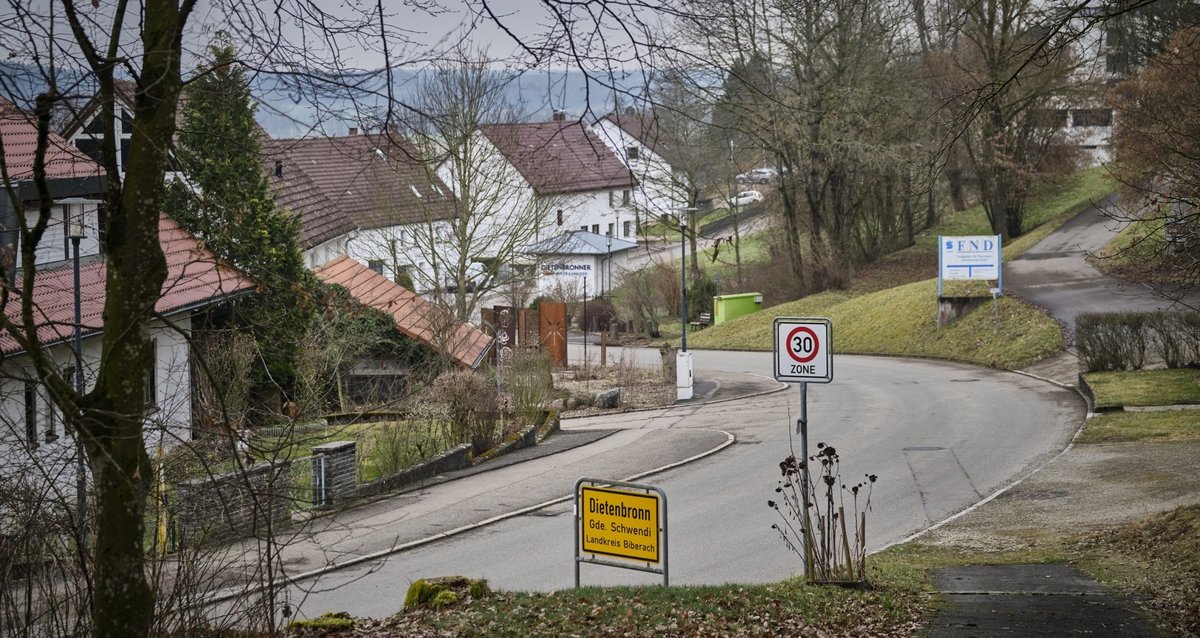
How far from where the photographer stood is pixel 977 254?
122 ft

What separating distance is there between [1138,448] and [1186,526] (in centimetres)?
891

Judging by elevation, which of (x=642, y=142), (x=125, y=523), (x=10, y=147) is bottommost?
(x=125, y=523)

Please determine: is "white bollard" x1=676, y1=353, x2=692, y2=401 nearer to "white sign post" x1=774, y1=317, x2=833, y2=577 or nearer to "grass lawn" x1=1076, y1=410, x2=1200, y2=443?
"grass lawn" x1=1076, y1=410, x2=1200, y2=443

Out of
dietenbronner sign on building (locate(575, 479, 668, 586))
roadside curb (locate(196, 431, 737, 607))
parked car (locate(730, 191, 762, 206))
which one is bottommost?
roadside curb (locate(196, 431, 737, 607))

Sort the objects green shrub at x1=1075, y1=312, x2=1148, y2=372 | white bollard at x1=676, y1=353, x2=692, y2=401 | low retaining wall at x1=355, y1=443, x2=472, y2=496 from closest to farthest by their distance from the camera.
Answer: low retaining wall at x1=355, y1=443, x2=472, y2=496
green shrub at x1=1075, y1=312, x2=1148, y2=372
white bollard at x1=676, y1=353, x2=692, y2=401

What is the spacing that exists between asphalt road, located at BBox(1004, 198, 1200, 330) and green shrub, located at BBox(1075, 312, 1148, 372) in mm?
3131

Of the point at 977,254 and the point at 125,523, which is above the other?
the point at 977,254

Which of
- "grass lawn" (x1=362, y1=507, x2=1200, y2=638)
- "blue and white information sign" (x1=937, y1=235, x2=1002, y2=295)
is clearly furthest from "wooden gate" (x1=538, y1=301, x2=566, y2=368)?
"grass lawn" (x1=362, y1=507, x2=1200, y2=638)

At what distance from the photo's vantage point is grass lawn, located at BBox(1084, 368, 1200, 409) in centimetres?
2477

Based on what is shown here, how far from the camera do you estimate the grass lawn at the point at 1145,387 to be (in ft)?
81.3

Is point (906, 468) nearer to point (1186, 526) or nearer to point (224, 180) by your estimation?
point (1186, 526)

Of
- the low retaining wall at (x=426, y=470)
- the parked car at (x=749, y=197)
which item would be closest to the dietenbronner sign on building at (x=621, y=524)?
the low retaining wall at (x=426, y=470)

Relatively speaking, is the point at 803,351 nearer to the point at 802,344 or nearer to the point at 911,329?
the point at 802,344

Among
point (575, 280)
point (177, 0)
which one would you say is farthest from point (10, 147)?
point (575, 280)
